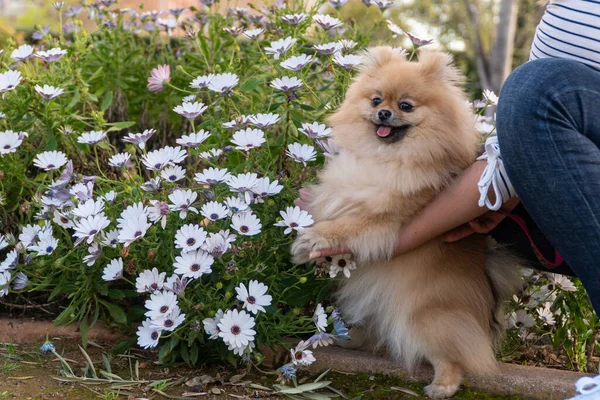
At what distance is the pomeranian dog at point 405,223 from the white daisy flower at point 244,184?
210 millimetres

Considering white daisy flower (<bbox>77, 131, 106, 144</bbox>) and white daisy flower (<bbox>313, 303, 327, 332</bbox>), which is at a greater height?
white daisy flower (<bbox>77, 131, 106, 144</bbox>)

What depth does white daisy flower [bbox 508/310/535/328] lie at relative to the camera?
8.58 ft

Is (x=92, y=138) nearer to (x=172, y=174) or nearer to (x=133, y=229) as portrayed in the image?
(x=172, y=174)

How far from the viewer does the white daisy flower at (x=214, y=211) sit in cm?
212

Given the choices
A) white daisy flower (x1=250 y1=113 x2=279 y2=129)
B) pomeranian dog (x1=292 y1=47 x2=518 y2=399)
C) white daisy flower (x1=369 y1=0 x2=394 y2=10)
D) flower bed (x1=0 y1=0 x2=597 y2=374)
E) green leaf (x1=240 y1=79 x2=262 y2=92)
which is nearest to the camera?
flower bed (x1=0 y1=0 x2=597 y2=374)

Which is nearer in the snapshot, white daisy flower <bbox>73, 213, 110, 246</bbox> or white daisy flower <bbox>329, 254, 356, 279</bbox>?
white daisy flower <bbox>73, 213, 110, 246</bbox>

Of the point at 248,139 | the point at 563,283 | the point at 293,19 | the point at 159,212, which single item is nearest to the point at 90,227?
the point at 159,212

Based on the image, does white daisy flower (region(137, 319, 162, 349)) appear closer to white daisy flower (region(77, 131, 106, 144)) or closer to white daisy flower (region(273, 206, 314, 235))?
white daisy flower (region(273, 206, 314, 235))

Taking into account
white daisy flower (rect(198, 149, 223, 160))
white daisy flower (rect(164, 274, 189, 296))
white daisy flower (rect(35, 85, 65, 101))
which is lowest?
white daisy flower (rect(164, 274, 189, 296))

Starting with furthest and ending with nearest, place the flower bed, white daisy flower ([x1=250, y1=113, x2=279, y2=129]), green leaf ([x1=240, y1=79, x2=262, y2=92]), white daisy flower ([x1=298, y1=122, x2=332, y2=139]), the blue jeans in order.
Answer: green leaf ([x1=240, y1=79, x2=262, y2=92]), white daisy flower ([x1=298, y1=122, x2=332, y2=139]), white daisy flower ([x1=250, y1=113, x2=279, y2=129]), the flower bed, the blue jeans

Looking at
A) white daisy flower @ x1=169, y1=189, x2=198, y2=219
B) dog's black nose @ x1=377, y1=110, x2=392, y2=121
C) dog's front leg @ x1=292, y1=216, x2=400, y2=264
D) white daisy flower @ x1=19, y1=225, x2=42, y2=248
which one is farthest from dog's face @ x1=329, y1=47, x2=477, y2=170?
white daisy flower @ x1=19, y1=225, x2=42, y2=248

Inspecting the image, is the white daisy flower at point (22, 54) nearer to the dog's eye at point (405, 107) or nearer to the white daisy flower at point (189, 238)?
the white daisy flower at point (189, 238)

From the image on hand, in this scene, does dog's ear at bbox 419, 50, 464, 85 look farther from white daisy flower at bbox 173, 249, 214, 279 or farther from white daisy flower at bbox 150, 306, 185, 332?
white daisy flower at bbox 150, 306, 185, 332

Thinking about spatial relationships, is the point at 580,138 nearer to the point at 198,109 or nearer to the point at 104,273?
the point at 198,109
